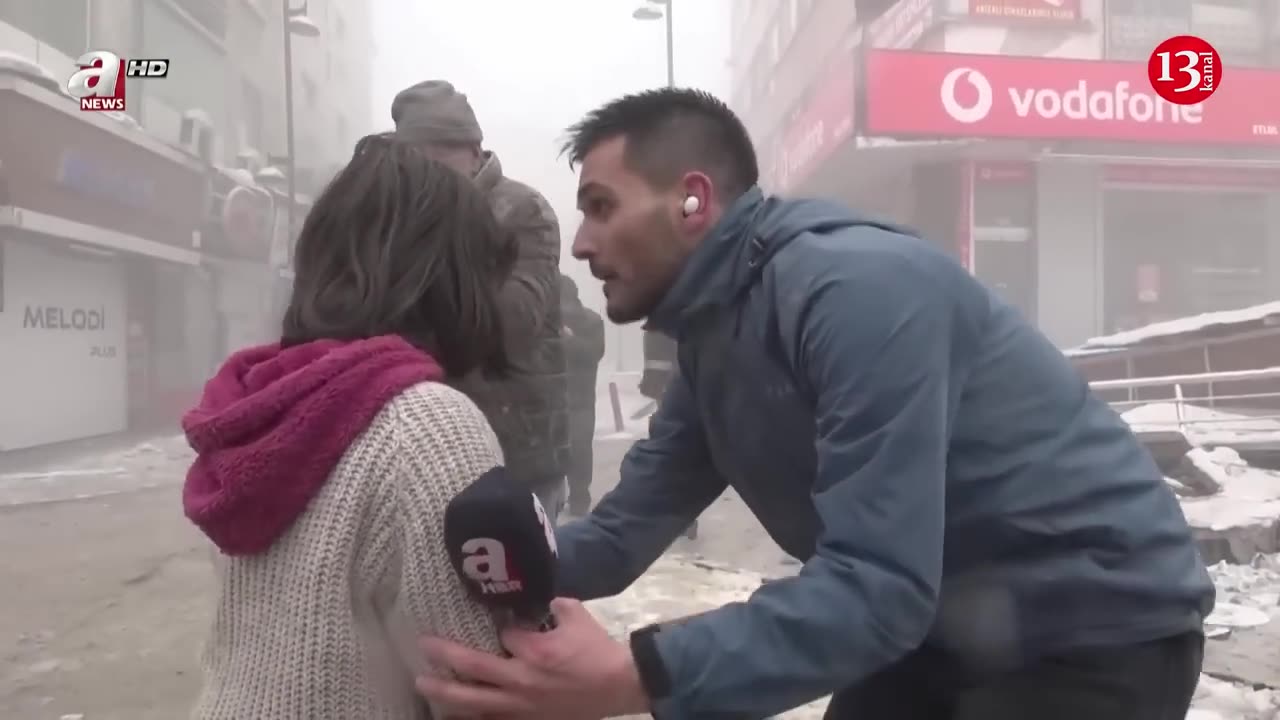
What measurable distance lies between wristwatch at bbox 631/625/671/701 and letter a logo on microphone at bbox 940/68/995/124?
10.4m

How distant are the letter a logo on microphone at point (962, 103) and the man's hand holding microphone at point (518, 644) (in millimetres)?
10427

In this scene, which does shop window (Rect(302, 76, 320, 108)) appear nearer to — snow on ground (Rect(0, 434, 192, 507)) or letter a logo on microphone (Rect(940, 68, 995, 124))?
snow on ground (Rect(0, 434, 192, 507))

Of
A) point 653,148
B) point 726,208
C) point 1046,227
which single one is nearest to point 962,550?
point 726,208

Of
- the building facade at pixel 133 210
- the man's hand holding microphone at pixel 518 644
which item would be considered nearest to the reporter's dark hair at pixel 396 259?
the man's hand holding microphone at pixel 518 644

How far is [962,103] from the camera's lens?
1034 centimetres

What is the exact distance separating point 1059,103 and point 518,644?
11.1 metres

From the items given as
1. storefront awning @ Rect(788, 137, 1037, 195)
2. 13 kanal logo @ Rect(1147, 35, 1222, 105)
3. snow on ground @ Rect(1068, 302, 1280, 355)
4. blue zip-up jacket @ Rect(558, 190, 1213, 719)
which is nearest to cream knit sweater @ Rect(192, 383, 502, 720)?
blue zip-up jacket @ Rect(558, 190, 1213, 719)

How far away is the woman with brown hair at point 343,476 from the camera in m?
0.94

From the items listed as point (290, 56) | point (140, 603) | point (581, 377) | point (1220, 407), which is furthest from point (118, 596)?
point (290, 56)

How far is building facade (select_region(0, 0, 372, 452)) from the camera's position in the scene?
9852 millimetres

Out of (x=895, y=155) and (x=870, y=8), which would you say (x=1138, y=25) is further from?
(x=870, y=8)

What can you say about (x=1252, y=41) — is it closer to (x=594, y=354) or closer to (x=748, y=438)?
(x=594, y=354)

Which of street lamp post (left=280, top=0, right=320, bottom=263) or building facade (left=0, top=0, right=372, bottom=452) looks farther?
street lamp post (left=280, top=0, right=320, bottom=263)

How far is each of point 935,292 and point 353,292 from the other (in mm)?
641
